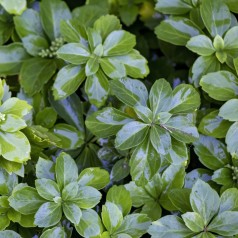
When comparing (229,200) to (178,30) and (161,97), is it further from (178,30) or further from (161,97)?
(178,30)

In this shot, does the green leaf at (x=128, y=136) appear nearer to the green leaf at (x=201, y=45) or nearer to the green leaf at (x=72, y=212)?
the green leaf at (x=72, y=212)

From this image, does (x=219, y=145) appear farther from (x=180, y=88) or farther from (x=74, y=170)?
(x=74, y=170)

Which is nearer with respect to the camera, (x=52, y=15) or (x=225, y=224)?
(x=225, y=224)

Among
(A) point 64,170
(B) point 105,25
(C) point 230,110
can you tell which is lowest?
(A) point 64,170

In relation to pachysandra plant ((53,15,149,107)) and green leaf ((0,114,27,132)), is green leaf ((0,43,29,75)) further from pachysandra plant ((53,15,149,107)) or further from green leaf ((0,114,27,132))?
green leaf ((0,114,27,132))

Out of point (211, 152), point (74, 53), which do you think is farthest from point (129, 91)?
point (211, 152)

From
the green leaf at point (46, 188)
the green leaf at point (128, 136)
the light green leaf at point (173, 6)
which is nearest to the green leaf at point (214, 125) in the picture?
the green leaf at point (128, 136)

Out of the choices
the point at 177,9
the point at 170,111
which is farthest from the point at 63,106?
the point at 177,9
